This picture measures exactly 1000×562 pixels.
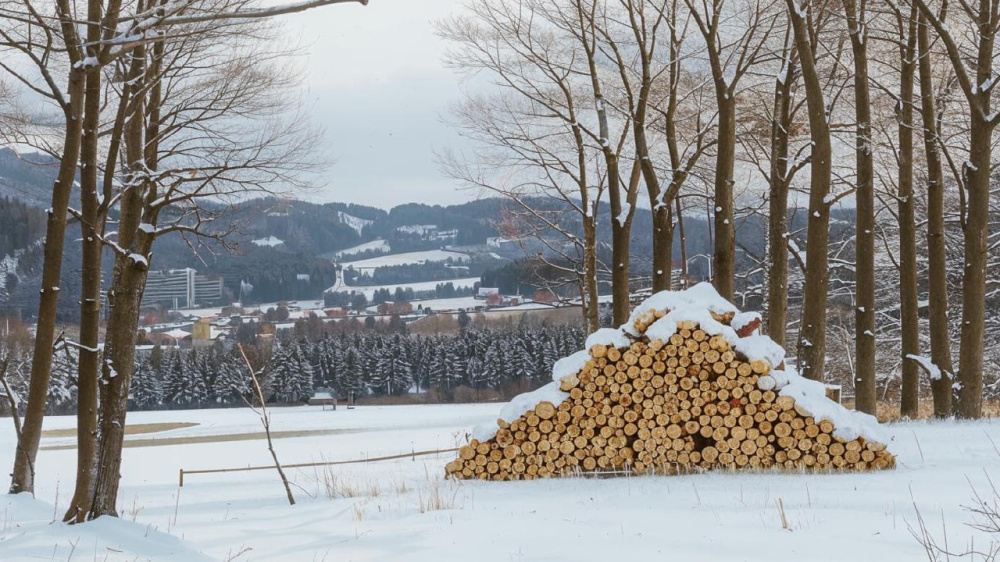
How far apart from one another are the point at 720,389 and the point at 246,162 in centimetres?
735

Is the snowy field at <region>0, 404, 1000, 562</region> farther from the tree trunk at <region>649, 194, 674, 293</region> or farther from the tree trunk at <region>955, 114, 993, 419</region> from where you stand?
the tree trunk at <region>649, 194, 674, 293</region>

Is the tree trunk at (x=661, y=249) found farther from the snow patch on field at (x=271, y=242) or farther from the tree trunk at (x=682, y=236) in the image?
the snow patch on field at (x=271, y=242)

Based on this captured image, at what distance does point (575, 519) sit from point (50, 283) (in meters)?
5.75

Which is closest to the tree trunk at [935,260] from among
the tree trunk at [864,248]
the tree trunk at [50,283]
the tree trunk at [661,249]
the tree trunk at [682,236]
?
the tree trunk at [864,248]

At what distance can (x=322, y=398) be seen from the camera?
62750 mm

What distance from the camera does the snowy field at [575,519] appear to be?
5391 mm

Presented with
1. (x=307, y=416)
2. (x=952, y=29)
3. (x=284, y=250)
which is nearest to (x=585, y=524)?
(x=952, y=29)

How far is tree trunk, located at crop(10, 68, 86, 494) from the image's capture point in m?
7.32

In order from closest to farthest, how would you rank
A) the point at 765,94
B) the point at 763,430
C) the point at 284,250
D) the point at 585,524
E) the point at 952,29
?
the point at 585,524 < the point at 763,430 < the point at 952,29 < the point at 765,94 < the point at 284,250

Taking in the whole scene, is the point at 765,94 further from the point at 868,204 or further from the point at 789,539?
the point at 789,539

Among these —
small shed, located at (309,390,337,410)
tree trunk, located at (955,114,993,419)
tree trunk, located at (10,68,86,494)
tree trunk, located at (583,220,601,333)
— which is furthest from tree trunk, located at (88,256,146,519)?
small shed, located at (309,390,337,410)

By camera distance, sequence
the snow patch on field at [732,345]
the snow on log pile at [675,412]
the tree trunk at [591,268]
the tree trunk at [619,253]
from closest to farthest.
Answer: the snow patch on field at [732,345]
the snow on log pile at [675,412]
the tree trunk at [619,253]
the tree trunk at [591,268]

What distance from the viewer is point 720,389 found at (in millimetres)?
8891

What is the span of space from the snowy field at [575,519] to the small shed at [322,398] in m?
43.5
